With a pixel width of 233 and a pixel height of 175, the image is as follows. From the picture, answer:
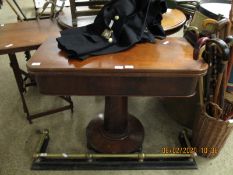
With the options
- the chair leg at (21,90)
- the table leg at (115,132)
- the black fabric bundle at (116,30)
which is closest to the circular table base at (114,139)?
the table leg at (115,132)

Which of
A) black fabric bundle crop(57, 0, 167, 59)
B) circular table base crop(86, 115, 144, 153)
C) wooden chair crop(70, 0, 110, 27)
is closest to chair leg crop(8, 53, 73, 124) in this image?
circular table base crop(86, 115, 144, 153)

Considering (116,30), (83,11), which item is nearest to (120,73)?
(116,30)

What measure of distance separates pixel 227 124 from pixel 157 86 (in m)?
0.58

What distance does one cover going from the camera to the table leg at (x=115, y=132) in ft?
4.46

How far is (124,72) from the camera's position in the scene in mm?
874

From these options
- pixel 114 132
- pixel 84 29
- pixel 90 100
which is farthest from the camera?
pixel 90 100

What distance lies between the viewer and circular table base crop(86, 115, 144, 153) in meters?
1.41

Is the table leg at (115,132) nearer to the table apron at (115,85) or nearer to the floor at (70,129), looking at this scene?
the floor at (70,129)

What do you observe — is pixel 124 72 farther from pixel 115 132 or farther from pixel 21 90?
pixel 21 90

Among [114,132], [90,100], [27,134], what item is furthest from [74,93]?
[90,100]

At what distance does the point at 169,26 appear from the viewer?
123 centimetres

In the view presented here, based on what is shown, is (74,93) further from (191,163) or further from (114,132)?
(191,163)

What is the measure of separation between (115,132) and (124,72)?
691 mm

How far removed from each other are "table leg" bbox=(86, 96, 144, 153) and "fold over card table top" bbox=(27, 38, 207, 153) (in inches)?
15.7
